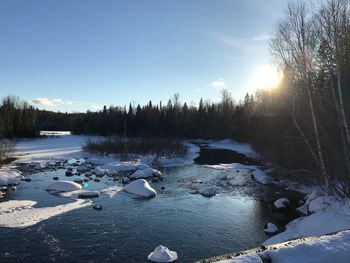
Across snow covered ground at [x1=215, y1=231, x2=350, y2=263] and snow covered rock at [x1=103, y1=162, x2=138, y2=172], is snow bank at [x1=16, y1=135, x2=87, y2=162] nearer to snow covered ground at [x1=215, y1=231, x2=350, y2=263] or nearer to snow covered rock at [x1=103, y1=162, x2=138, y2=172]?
snow covered rock at [x1=103, y1=162, x2=138, y2=172]

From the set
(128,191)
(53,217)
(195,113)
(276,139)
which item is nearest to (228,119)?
(195,113)

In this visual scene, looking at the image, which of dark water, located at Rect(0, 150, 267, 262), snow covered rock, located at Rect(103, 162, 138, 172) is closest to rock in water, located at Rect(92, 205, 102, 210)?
dark water, located at Rect(0, 150, 267, 262)

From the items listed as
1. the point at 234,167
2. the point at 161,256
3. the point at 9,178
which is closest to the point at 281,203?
the point at 161,256

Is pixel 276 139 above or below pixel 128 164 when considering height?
above

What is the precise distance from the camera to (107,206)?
2152 cm

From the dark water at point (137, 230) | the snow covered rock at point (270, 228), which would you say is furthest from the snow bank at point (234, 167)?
the snow covered rock at point (270, 228)

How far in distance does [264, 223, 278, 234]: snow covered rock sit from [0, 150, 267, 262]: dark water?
0.87 ft

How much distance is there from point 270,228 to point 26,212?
13.0 metres

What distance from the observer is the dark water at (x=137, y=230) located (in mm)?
14078

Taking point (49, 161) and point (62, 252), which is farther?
point (49, 161)

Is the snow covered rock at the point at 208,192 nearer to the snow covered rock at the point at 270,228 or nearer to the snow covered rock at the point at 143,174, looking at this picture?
the snow covered rock at the point at 270,228

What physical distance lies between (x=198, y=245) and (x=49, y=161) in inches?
1275

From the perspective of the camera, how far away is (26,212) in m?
19.4

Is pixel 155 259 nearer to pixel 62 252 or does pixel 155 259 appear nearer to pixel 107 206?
pixel 62 252
